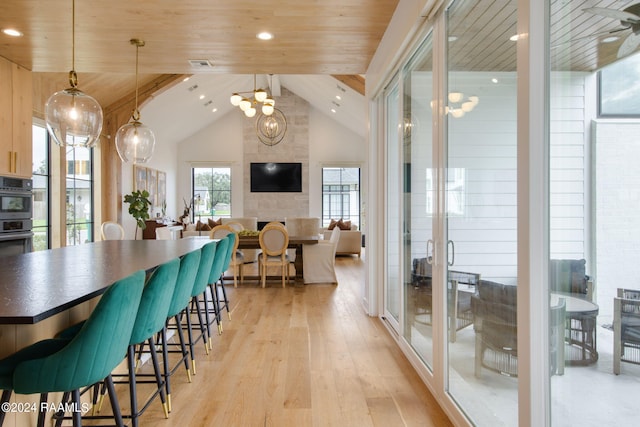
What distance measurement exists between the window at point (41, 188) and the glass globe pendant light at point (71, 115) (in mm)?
3625

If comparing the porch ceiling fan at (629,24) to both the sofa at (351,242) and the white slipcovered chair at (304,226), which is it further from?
the white slipcovered chair at (304,226)

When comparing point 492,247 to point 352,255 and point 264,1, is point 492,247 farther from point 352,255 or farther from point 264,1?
point 352,255

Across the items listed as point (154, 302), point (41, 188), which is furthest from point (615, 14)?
point (41, 188)

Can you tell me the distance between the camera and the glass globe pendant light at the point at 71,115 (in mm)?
2811

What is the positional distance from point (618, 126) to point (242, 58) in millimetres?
3936

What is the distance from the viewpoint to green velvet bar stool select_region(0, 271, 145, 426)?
1.39 metres

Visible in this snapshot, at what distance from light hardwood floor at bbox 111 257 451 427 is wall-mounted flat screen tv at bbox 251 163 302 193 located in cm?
755

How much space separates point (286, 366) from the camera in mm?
3080

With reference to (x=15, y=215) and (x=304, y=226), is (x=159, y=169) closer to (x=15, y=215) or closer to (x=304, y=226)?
(x=304, y=226)

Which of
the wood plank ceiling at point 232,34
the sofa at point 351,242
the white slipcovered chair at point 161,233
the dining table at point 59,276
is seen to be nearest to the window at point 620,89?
the wood plank ceiling at point 232,34

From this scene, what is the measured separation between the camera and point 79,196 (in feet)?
23.6

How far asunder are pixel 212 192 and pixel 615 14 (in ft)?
38.6

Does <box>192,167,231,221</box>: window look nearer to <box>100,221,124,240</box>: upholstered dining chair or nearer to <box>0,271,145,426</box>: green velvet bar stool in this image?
<box>100,221,124,240</box>: upholstered dining chair

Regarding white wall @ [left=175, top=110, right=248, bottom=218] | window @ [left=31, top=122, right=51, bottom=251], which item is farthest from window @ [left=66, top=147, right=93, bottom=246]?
white wall @ [left=175, top=110, right=248, bottom=218]
